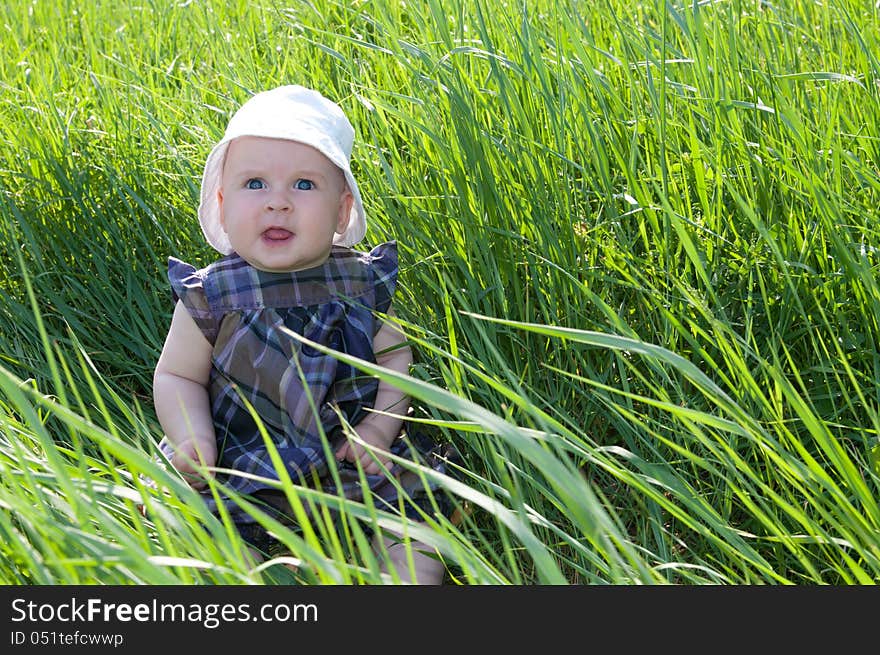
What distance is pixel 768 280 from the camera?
6.20 ft

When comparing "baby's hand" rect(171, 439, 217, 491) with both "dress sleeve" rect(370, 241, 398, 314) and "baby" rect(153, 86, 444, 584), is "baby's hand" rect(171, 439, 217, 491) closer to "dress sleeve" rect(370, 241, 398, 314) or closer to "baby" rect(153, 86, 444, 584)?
"baby" rect(153, 86, 444, 584)

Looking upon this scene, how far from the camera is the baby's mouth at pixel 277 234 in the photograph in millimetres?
1869

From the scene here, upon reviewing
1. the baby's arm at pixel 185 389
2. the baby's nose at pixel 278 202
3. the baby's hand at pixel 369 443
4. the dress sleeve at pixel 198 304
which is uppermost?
the baby's nose at pixel 278 202

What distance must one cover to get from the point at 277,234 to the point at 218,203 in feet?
0.64

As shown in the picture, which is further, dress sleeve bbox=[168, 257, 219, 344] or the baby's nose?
dress sleeve bbox=[168, 257, 219, 344]

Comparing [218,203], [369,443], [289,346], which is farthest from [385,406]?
[218,203]

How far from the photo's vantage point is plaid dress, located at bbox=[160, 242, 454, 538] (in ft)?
6.20

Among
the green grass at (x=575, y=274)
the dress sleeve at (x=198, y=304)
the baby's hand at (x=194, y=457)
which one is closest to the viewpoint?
the green grass at (x=575, y=274)

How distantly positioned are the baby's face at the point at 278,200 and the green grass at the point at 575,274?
235 mm

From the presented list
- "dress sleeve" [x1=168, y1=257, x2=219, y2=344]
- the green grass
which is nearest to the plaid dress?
"dress sleeve" [x1=168, y1=257, x2=219, y2=344]

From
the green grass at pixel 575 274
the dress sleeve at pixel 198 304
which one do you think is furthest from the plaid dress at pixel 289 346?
the green grass at pixel 575 274

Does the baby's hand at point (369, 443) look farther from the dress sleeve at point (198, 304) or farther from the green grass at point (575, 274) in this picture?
the dress sleeve at point (198, 304)

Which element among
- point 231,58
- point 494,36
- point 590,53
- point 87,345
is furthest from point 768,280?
point 231,58

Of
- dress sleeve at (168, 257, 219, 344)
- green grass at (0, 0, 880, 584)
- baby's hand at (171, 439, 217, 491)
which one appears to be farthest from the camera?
dress sleeve at (168, 257, 219, 344)
